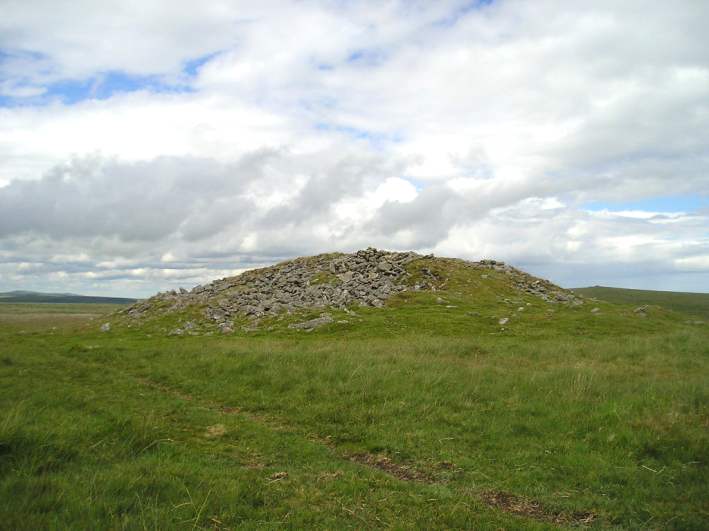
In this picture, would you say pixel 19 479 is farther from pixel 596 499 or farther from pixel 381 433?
pixel 596 499

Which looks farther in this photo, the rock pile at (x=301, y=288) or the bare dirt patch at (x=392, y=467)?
the rock pile at (x=301, y=288)

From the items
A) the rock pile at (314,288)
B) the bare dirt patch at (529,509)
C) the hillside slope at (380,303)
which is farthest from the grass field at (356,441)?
the rock pile at (314,288)

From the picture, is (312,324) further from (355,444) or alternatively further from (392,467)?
(392,467)

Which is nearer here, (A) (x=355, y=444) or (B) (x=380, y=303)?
(A) (x=355, y=444)

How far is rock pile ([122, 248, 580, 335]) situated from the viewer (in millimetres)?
46219

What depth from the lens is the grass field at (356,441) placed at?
26.8ft

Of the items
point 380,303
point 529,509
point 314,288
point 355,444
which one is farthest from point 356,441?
point 314,288

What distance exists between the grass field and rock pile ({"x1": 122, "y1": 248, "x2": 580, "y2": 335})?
1992 cm

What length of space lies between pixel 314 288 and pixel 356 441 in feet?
126

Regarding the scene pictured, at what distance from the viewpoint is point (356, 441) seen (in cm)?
1319

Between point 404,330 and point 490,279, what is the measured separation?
75.5ft

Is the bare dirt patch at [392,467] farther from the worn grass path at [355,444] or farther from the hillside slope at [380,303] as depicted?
the hillside slope at [380,303]

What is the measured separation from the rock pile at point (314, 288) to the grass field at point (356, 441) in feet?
65.3

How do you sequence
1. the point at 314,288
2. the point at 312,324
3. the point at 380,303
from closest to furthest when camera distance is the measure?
1. the point at 312,324
2. the point at 380,303
3. the point at 314,288
